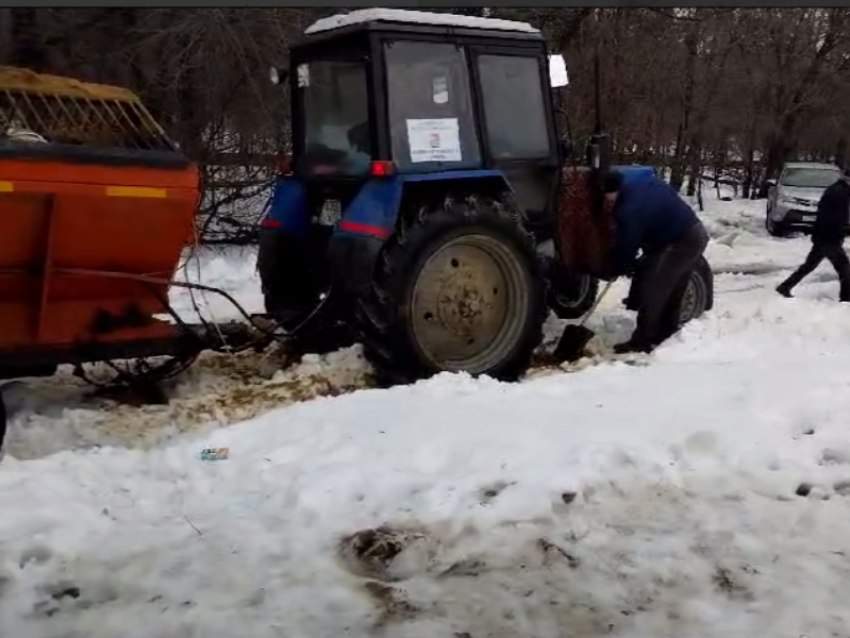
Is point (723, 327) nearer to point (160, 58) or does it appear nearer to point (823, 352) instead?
point (823, 352)

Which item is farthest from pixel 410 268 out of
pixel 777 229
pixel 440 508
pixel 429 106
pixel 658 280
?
pixel 777 229

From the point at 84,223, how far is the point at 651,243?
4.09 meters

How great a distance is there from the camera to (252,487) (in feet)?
14.5

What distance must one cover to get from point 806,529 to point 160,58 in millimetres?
9118

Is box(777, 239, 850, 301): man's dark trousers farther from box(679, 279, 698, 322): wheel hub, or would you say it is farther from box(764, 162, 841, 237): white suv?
box(764, 162, 841, 237): white suv

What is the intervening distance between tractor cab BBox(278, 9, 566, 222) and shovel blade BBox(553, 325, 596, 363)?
2.96 feet

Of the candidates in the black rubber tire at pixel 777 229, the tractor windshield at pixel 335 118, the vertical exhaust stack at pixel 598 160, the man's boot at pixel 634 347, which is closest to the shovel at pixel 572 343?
the man's boot at pixel 634 347

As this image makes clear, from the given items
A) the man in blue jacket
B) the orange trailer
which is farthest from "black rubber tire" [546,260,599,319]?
the orange trailer

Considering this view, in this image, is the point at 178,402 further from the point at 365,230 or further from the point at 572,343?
the point at 572,343

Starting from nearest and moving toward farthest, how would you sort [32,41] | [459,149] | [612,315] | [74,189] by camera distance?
[74,189] → [459,149] → [612,315] → [32,41]

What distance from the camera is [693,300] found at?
816cm

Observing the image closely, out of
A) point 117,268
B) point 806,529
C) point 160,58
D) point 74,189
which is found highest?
point 160,58

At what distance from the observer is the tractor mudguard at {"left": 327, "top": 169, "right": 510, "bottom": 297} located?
234 inches

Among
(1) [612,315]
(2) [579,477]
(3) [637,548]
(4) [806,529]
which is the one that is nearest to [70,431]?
(2) [579,477]
